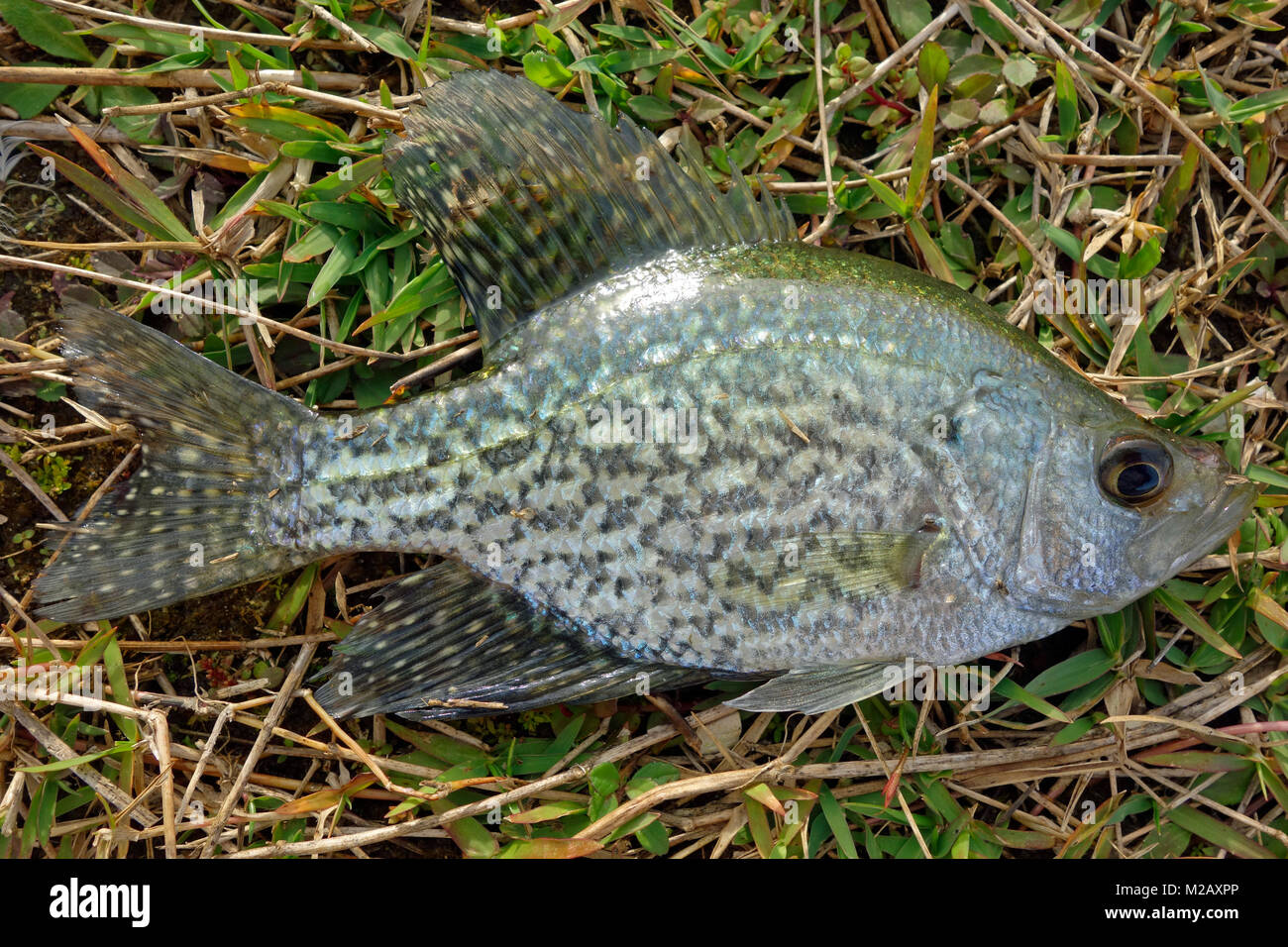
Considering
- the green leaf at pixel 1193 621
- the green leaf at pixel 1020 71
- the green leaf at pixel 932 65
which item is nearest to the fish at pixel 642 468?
the green leaf at pixel 1193 621

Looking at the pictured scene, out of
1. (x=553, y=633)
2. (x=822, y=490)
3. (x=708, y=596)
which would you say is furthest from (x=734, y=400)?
(x=553, y=633)

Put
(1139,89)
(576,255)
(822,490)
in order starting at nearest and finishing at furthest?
(822,490) < (576,255) < (1139,89)

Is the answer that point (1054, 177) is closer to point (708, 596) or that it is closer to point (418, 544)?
point (708, 596)

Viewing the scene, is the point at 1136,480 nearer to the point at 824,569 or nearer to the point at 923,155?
the point at 824,569

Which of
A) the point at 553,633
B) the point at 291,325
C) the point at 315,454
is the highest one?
the point at 291,325

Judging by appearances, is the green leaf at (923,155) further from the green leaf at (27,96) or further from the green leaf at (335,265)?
the green leaf at (27,96)
